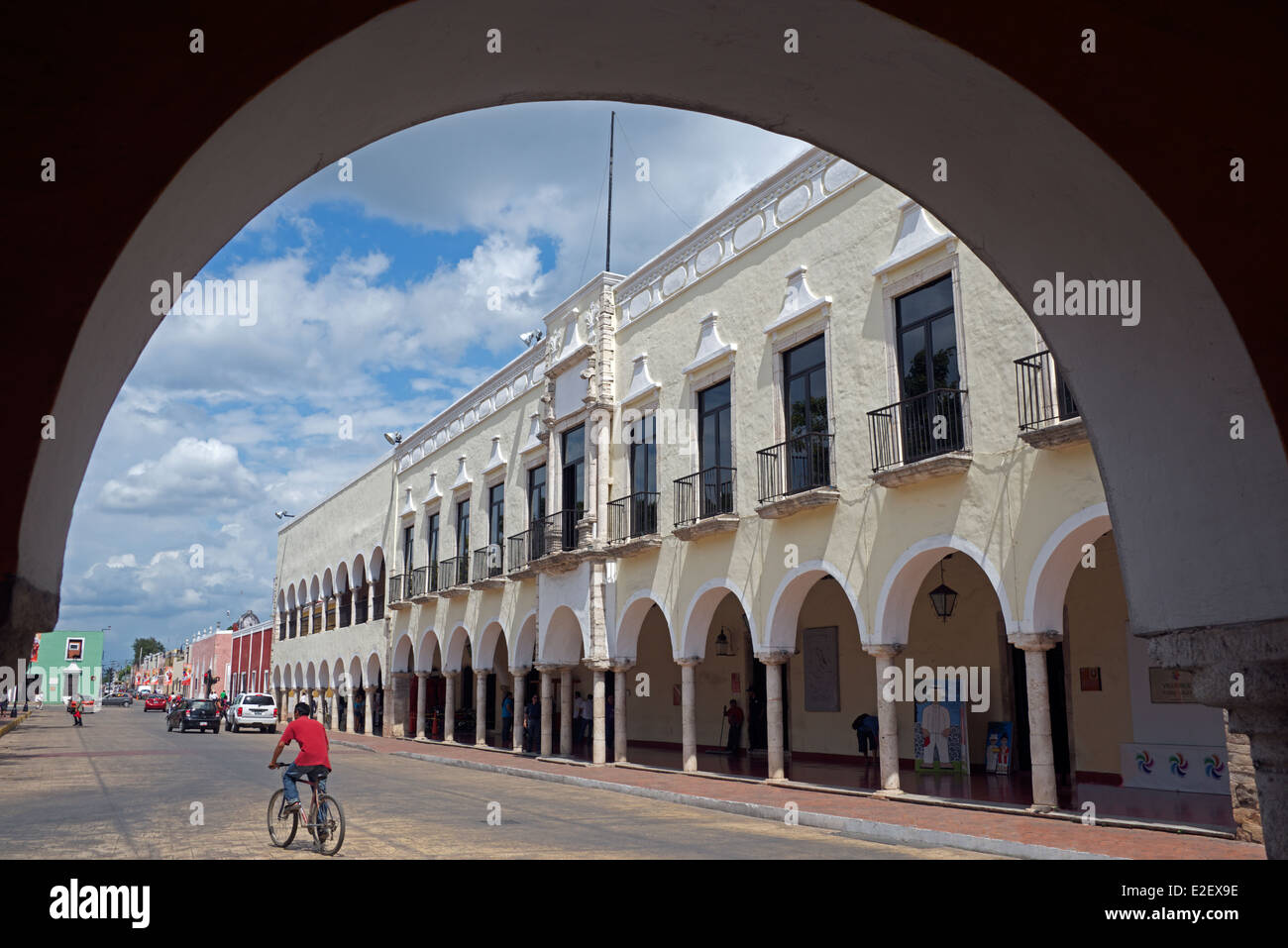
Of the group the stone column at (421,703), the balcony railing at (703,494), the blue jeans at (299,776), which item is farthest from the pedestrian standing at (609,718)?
the blue jeans at (299,776)

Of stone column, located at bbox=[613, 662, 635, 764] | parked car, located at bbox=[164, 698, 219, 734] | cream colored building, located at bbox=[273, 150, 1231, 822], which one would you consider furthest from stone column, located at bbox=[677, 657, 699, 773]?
parked car, located at bbox=[164, 698, 219, 734]

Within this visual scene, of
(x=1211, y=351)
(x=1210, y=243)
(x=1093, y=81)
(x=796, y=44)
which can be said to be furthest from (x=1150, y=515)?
(x=796, y=44)

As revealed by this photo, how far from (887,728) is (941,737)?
3102 mm

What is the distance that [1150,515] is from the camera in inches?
145

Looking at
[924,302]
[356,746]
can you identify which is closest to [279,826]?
[924,302]

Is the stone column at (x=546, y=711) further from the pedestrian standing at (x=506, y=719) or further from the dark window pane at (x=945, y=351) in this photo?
the dark window pane at (x=945, y=351)

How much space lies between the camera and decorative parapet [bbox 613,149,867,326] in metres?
16.5

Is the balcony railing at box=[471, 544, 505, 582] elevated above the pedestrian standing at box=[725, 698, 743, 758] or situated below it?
above

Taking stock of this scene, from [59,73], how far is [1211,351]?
3.31 m

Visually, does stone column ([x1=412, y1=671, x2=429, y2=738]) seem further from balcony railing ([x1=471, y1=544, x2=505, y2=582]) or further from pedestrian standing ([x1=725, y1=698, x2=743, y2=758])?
pedestrian standing ([x1=725, y1=698, x2=743, y2=758])

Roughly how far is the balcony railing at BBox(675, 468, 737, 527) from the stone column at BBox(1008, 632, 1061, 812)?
640 cm

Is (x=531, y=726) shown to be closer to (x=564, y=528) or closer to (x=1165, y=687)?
(x=564, y=528)

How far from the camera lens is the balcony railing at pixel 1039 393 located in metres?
12.4

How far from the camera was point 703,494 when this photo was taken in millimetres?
18938
